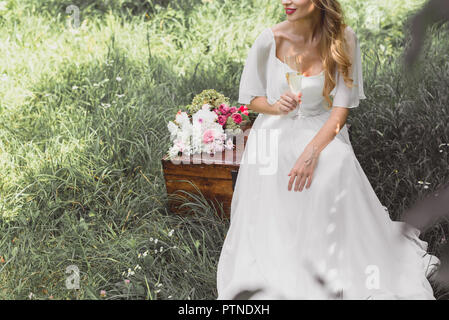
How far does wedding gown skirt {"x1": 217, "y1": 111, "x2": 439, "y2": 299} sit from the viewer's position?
7.78 feet

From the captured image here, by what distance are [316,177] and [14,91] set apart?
132 inches

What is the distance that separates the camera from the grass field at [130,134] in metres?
2.86

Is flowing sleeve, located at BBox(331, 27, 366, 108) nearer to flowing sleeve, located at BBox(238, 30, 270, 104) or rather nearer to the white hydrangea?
flowing sleeve, located at BBox(238, 30, 270, 104)

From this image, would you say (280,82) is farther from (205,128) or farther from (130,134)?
(130,134)

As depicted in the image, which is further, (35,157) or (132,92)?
(132,92)

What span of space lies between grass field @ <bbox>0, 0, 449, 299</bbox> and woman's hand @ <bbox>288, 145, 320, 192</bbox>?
0.79m

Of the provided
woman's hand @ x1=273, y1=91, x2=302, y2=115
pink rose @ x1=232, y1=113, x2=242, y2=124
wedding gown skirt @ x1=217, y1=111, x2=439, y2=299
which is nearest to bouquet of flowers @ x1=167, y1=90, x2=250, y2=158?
pink rose @ x1=232, y1=113, x2=242, y2=124

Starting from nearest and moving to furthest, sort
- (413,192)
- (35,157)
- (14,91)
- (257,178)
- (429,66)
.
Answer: (257,178)
(413,192)
(35,157)
(429,66)
(14,91)

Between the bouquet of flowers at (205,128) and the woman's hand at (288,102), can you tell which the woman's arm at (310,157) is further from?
the bouquet of flowers at (205,128)

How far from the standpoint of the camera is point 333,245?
2.39 metres

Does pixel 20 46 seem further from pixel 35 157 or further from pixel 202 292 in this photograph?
pixel 202 292
